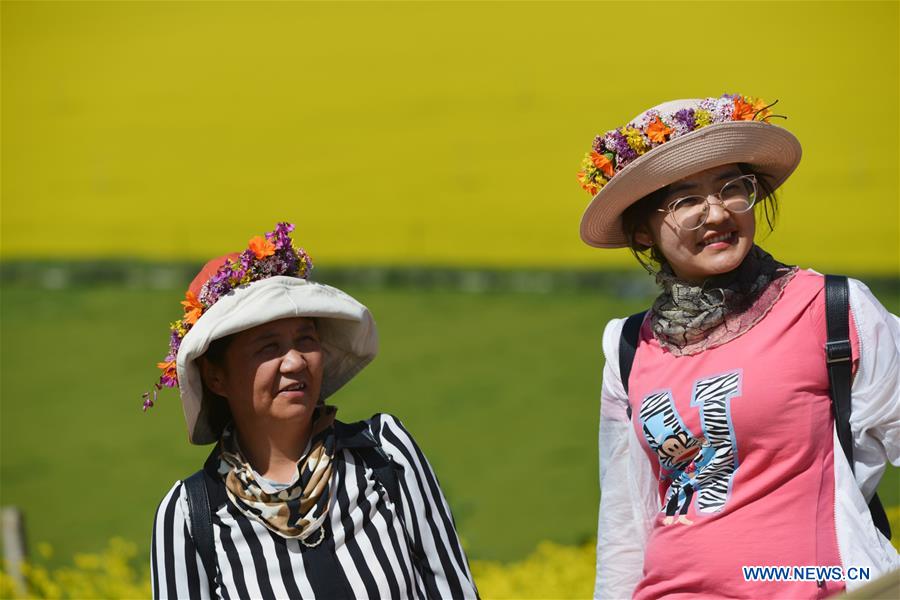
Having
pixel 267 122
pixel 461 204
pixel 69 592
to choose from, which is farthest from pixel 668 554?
pixel 267 122

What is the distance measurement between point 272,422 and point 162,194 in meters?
8.45

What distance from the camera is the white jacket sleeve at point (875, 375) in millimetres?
2613

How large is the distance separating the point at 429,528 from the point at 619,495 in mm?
457

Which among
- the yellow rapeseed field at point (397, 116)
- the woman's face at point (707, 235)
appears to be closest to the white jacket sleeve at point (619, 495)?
the woman's face at point (707, 235)

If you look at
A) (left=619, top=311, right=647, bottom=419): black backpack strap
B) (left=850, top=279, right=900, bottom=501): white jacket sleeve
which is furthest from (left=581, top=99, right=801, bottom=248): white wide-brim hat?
→ (left=850, top=279, right=900, bottom=501): white jacket sleeve

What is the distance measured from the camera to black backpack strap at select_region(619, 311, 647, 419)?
2.92 metres

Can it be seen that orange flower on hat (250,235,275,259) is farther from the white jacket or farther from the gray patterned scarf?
the white jacket

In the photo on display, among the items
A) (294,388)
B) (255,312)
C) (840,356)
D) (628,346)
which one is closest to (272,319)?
(255,312)

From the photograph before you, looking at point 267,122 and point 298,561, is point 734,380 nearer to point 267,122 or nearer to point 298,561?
point 298,561

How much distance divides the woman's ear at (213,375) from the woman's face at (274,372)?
0.01m

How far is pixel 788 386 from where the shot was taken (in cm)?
263

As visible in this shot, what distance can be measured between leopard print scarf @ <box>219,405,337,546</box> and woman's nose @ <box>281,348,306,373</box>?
182 millimetres

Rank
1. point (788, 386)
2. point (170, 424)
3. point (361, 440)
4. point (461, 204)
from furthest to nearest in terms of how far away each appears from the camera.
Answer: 1. point (461, 204)
2. point (170, 424)
3. point (361, 440)
4. point (788, 386)

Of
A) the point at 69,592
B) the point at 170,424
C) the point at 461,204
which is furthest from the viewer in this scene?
the point at 461,204
